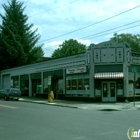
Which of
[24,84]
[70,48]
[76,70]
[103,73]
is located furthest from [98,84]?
[70,48]

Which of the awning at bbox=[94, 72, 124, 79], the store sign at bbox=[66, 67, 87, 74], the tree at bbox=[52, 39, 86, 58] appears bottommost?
the awning at bbox=[94, 72, 124, 79]

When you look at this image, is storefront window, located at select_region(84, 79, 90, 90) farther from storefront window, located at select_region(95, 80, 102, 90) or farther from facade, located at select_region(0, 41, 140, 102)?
storefront window, located at select_region(95, 80, 102, 90)

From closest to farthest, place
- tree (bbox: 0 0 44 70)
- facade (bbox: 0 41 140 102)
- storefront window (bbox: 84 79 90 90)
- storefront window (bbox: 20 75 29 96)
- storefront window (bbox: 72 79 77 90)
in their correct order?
facade (bbox: 0 41 140 102)
storefront window (bbox: 84 79 90 90)
storefront window (bbox: 72 79 77 90)
storefront window (bbox: 20 75 29 96)
tree (bbox: 0 0 44 70)

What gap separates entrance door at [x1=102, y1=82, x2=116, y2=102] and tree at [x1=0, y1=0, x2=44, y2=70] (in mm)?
28356

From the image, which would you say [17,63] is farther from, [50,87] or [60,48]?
[50,87]

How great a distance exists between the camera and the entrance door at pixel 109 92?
2731 cm

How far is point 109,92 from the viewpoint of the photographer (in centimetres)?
2739

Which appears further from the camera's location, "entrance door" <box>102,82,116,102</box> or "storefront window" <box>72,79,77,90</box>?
"storefront window" <box>72,79,77,90</box>

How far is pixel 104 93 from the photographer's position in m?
27.6

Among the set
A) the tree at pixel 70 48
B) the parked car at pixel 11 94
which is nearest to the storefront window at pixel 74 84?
the parked car at pixel 11 94

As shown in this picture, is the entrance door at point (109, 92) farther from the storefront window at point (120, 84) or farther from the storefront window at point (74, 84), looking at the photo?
the storefront window at point (74, 84)

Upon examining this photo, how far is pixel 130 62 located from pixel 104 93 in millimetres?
4170

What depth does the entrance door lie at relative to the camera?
Result: 2731cm

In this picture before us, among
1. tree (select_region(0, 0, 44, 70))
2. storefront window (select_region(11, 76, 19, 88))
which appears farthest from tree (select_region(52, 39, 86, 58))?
storefront window (select_region(11, 76, 19, 88))
